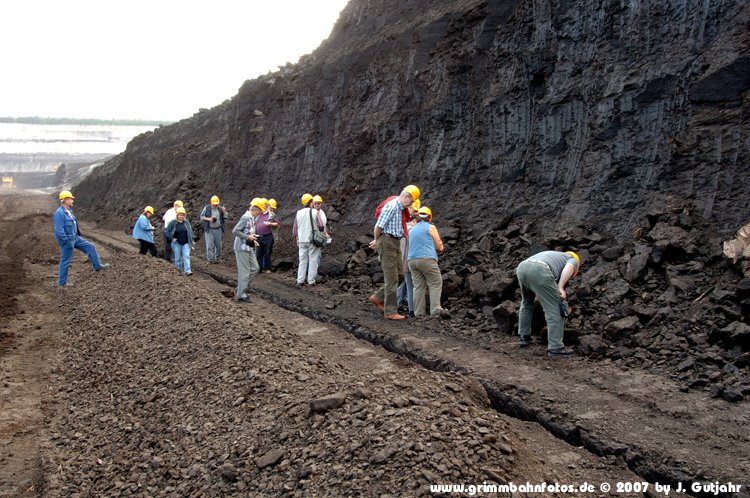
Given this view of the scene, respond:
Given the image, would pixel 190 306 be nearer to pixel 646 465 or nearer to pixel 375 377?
pixel 375 377

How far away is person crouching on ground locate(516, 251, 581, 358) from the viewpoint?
6.73 meters

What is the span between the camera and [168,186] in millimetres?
28156

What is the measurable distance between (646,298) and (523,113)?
577 cm

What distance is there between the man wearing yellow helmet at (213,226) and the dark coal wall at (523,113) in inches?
123

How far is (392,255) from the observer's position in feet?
29.2

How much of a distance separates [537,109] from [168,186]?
2085 cm

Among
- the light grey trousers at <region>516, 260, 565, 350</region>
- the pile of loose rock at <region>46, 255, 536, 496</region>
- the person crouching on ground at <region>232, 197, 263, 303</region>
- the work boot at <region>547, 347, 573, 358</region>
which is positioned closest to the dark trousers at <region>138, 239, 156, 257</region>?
the person crouching on ground at <region>232, 197, 263, 303</region>

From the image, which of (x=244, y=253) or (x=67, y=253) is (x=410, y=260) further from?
(x=67, y=253)

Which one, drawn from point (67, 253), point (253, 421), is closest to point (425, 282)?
point (253, 421)

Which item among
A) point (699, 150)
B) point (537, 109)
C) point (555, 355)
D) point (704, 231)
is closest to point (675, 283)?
point (704, 231)

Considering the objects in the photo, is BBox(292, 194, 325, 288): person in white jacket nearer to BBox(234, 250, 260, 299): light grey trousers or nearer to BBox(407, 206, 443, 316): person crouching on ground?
BBox(234, 250, 260, 299): light grey trousers

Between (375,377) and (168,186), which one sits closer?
(375,377)

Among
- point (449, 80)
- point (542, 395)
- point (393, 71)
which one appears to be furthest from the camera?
point (393, 71)

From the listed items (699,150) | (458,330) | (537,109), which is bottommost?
(458,330)
